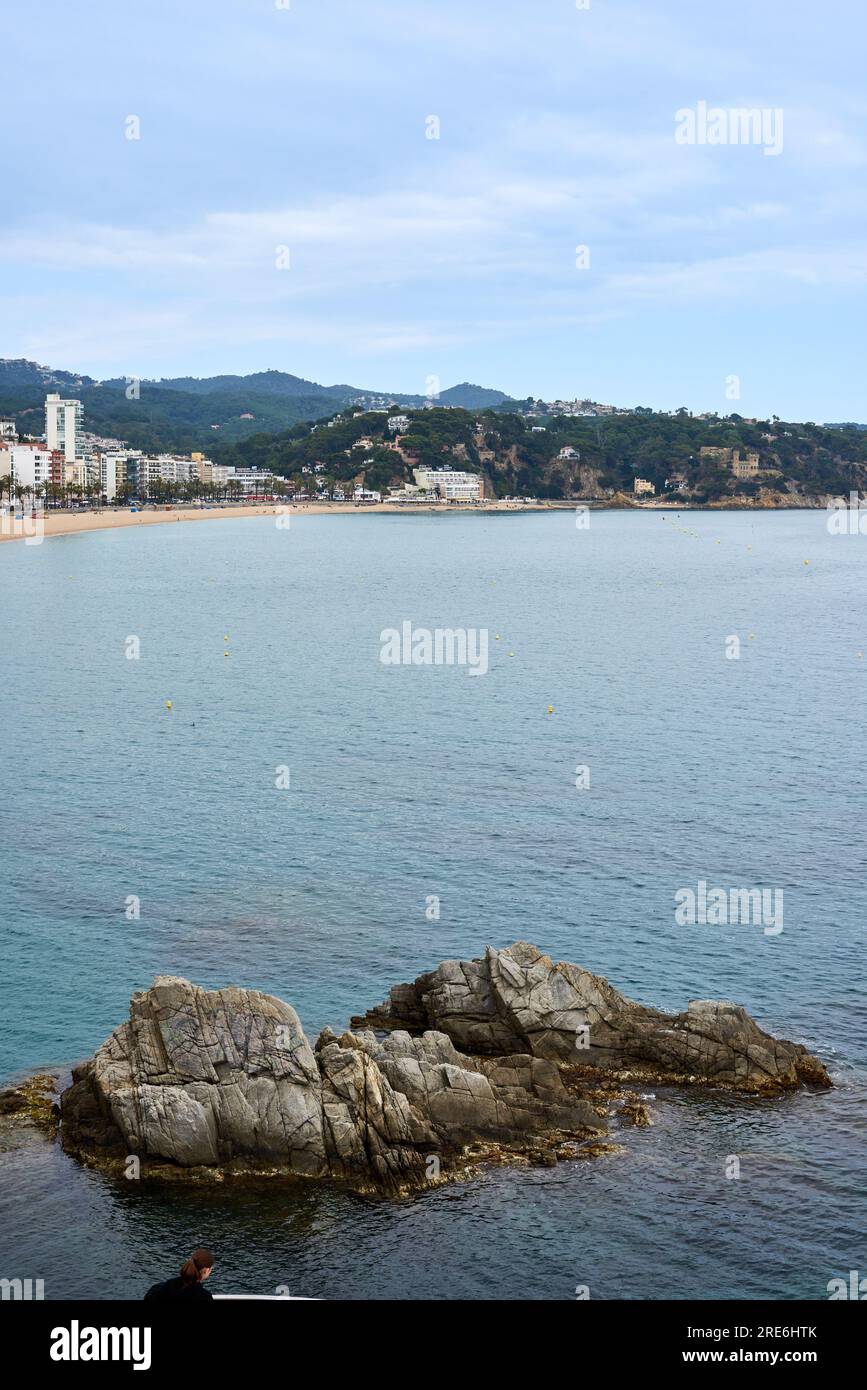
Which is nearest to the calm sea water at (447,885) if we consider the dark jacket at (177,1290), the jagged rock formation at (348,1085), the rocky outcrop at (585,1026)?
the jagged rock formation at (348,1085)

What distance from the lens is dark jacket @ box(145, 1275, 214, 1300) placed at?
51.2 ft

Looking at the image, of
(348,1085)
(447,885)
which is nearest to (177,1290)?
(348,1085)

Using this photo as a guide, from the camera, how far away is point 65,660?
9794cm

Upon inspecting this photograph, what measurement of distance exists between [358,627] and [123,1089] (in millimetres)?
90313

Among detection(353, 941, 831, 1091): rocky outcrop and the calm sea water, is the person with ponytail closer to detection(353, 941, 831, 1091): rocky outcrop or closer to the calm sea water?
the calm sea water


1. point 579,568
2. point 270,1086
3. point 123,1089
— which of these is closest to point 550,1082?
point 270,1086

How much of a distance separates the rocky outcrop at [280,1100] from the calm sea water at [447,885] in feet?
3.16

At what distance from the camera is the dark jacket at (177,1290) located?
51.2 feet

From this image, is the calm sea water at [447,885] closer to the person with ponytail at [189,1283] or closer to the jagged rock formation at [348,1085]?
the jagged rock formation at [348,1085]

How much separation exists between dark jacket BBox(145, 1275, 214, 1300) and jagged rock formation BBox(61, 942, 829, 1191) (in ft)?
42.6

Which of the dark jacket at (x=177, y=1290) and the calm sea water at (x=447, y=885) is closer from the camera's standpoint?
the dark jacket at (x=177, y=1290)

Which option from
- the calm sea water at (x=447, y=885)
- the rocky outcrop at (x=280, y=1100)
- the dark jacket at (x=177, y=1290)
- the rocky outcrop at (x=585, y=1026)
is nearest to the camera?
the dark jacket at (x=177, y=1290)
